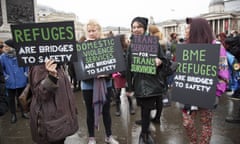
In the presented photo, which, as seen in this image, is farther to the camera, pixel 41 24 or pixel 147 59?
pixel 147 59

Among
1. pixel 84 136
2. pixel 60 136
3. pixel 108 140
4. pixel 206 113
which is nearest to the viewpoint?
pixel 60 136

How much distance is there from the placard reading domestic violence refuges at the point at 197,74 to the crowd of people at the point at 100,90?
0.11m

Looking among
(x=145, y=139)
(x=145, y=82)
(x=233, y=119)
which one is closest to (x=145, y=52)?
(x=145, y=82)

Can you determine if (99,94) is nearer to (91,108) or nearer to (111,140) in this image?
(91,108)

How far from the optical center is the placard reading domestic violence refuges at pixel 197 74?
2.87 metres

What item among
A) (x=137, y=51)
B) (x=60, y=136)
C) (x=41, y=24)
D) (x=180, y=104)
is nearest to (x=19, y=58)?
(x=41, y=24)

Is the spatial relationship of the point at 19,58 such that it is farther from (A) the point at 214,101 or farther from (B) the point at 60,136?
(A) the point at 214,101

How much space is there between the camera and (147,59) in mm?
3566

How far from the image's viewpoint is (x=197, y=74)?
3.00 m

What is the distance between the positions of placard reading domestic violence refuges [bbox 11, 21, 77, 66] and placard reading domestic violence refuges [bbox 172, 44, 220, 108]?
57.2 inches

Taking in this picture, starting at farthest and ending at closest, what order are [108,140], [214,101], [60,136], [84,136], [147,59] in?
[84,136] < [108,140] < [147,59] < [214,101] < [60,136]

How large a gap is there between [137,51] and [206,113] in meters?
→ 1.34

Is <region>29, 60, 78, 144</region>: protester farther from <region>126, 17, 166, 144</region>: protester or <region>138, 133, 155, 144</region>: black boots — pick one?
<region>138, 133, 155, 144</region>: black boots

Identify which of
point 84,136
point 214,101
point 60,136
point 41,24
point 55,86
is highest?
point 41,24
